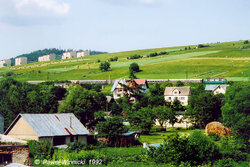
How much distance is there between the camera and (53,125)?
134 feet

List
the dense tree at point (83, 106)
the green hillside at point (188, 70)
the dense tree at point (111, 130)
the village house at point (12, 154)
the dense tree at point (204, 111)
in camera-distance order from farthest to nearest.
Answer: the green hillside at point (188, 70) → the dense tree at point (204, 111) → the dense tree at point (83, 106) → the dense tree at point (111, 130) → the village house at point (12, 154)

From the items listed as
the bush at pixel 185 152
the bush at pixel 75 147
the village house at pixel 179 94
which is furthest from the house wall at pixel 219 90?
the bush at pixel 75 147

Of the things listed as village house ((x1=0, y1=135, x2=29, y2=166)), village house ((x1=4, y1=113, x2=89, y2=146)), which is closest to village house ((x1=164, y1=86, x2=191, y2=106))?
village house ((x1=4, y1=113, x2=89, y2=146))

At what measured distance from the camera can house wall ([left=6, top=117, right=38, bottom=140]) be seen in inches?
1518

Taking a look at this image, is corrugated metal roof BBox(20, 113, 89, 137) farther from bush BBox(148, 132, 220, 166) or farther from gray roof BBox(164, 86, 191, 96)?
gray roof BBox(164, 86, 191, 96)

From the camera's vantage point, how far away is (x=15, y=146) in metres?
26.3

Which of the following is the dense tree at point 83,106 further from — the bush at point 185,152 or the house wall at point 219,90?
the house wall at point 219,90

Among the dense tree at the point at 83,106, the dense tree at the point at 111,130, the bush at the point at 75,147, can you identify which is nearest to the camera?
the bush at the point at 75,147

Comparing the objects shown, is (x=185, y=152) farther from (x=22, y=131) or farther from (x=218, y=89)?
(x=218, y=89)

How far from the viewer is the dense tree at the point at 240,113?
41.3 metres

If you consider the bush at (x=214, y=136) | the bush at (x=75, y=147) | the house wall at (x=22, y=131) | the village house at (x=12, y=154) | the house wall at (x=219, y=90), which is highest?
the village house at (x=12, y=154)

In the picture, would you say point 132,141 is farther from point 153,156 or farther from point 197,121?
point 197,121

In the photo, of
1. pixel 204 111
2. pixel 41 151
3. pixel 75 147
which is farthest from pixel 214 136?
pixel 41 151

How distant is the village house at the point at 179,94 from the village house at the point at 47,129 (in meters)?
44.8
